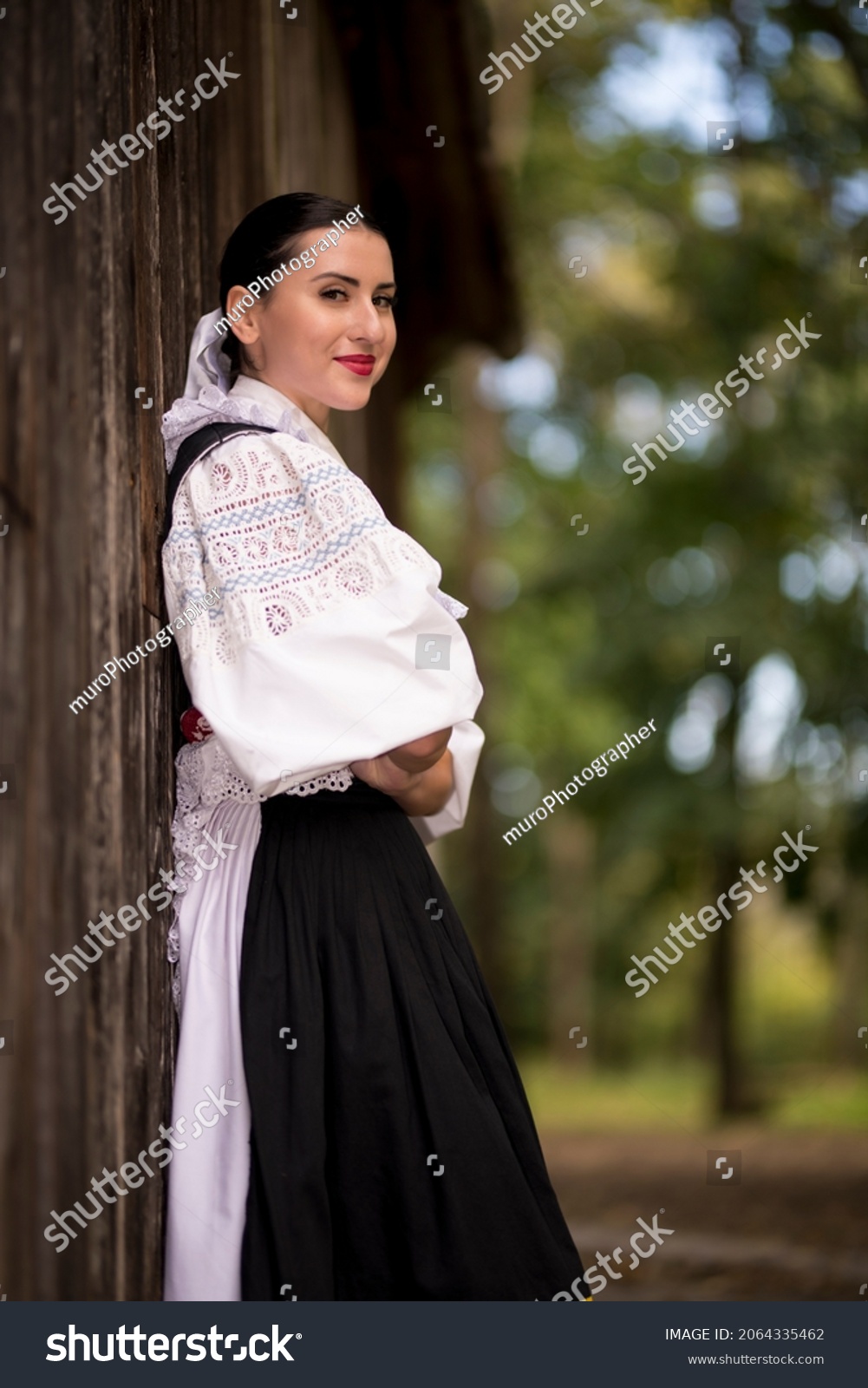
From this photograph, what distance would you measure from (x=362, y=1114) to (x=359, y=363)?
1.10m

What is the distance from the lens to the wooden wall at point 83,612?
1618mm

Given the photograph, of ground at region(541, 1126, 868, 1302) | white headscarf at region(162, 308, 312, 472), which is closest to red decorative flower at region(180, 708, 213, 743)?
white headscarf at region(162, 308, 312, 472)

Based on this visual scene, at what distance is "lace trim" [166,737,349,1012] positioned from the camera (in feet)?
6.23

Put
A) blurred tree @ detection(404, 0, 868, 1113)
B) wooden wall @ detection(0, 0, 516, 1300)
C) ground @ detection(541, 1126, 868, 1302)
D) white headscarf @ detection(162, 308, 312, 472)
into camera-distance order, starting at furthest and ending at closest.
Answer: blurred tree @ detection(404, 0, 868, 1113)
ground @ detection(541, 1126, 868, 1302)
white headscarf @ detection(162, 308, 312, 472)
wooden wall @ detection(0, 0, 516, 1300)

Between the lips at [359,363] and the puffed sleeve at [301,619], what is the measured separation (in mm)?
217

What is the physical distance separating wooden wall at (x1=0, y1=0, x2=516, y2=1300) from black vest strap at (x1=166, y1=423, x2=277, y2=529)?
0.03 metres

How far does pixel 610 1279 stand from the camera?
17.1 feet

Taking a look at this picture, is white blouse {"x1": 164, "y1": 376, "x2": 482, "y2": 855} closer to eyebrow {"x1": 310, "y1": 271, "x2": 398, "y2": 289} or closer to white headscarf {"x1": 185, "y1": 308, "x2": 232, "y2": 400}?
white headscarf {"x1": 185, "y1": 308, "x2": 232, "y2": 400}

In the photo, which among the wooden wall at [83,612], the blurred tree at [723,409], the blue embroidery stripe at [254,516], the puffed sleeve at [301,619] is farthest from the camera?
the blurred tree at [723,409]

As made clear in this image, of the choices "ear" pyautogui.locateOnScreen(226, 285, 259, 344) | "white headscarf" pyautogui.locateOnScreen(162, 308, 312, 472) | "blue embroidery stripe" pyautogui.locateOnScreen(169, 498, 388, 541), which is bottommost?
"blue embroidery stripe" pyautogui.locateOnScreen(169, 498, 388, 541)

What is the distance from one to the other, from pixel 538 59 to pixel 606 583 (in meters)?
3.95

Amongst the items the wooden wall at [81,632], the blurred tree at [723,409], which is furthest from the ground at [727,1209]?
the wooden wall at [81,632]

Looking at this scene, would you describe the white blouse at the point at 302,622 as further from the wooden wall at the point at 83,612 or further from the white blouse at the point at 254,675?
the wooden wall at the point at 83,612

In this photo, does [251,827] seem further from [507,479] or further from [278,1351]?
[507,479]
